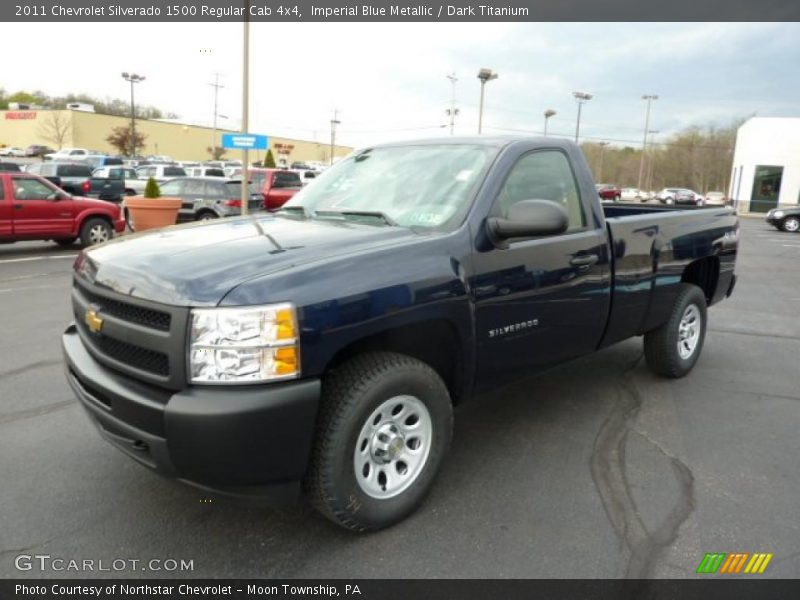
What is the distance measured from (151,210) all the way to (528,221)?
12546 mm

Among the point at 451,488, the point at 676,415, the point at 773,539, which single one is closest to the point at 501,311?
the point at 451,488

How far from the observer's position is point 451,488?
346 centimetres

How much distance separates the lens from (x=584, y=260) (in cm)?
395

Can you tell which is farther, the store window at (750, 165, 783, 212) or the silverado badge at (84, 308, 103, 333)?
the store window at (750, 165, 783, 212)

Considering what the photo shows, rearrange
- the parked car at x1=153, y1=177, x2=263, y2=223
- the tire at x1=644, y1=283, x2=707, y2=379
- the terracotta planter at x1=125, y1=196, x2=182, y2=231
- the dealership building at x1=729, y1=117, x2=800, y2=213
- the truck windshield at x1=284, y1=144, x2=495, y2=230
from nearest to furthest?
the truck windshield at x1=284, y1=144, x2=495, y2=230 < the tire at x1=644, y1=283, x2=707, y2=379 < the terracotta planter at x1=125, y1=196, x2=182, y2=231 < the parked car at x1=153, y1=177, x2=263, y2=223 < the dealership building at x1=729, y1=117, x2=800, y2=213

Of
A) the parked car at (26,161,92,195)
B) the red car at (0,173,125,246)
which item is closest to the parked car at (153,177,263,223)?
the red car at (0,173,125,246)

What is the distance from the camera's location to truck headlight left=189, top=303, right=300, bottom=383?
8.07 ft

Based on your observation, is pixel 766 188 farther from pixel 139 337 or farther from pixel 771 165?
pixel 139 337

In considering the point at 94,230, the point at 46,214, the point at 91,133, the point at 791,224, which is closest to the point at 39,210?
the point at 46,214

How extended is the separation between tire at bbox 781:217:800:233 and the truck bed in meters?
24.2

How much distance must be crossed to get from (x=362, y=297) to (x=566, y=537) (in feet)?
5.06

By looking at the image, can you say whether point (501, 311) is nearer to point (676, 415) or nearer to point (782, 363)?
point (676, 415)

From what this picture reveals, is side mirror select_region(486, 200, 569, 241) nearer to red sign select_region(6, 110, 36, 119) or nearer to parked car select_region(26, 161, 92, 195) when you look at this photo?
parked car select_region(26, 161, 92, 195)

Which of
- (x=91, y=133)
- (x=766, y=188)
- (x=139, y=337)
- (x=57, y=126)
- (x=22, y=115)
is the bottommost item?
(x=139, y=337)
